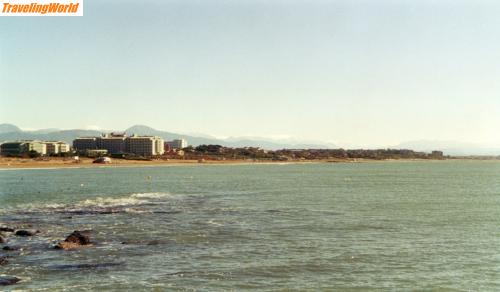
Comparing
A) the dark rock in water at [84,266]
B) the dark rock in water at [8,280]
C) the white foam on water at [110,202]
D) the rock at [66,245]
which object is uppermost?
the rock at [66,245]

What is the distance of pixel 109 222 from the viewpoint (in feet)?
145

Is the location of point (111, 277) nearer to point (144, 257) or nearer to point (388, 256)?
point (144, 257)

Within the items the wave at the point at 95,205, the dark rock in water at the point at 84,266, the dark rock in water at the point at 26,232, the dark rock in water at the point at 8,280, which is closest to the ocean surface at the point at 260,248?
the dark rock in water at the point at 84,266

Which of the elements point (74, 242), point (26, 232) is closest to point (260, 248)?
point (74, 242)

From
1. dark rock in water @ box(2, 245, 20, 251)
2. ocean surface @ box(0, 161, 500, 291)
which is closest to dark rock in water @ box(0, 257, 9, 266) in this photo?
ocean surface @ box(0, 161, 500, 291)

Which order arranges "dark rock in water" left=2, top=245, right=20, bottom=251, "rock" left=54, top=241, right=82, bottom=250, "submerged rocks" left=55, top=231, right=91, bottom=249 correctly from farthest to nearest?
1. "submerged rocks" left=55, top=231, right=91, bottom=249
2. "rock" left=54, top=241, right=82, bottom=250
3. "dark rock in water" left=2, top=245, right=20, bottom=251

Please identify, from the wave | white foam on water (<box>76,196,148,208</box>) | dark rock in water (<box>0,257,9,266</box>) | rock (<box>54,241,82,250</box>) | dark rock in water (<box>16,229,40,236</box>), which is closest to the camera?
dark rock in water (<box>0,257,9,266</box>)

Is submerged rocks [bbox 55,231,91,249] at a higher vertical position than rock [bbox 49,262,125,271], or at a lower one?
higher

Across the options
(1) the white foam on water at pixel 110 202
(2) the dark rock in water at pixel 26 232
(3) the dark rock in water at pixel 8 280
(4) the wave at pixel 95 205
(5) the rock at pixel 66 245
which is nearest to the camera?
(3) the dark rock in water at pixel 8 280

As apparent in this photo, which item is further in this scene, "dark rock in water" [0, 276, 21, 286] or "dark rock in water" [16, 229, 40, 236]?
"dark rock in water" [16, 229, 40, 236]

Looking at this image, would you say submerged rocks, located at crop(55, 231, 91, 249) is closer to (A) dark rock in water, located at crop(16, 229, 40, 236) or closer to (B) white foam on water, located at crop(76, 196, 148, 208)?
(A) dark rock in water, located at crop(16, 229, 40, 236)

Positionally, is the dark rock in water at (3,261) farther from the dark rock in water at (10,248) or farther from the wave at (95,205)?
the wave at (95,205)

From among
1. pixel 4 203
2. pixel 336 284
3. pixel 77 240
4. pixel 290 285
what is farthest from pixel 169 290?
pixel 4 203

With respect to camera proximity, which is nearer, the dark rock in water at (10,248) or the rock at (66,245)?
the dark rock in water at (10,248)
